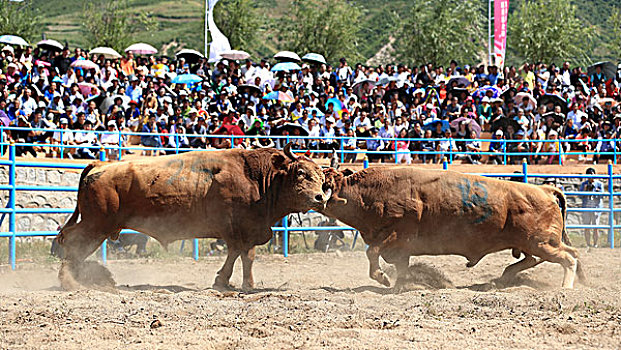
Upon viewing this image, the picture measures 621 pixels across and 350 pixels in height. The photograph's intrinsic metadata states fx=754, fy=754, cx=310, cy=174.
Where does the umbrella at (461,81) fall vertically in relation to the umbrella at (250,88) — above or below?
above

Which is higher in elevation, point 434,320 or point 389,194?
point 389,194

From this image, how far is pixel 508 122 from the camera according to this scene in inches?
663

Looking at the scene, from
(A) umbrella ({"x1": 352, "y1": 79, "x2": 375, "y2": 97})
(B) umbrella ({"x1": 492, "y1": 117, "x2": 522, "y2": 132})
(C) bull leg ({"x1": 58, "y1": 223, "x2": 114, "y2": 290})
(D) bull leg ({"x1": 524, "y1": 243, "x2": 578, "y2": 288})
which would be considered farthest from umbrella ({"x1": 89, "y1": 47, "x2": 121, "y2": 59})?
(D) bull leg ({"x1": 524, "y1": 243, "x2": 578, "y2": 288})

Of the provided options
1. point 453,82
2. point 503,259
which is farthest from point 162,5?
point 503,259

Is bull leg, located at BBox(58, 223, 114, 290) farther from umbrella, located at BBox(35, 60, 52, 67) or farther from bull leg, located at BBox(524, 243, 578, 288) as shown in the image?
umbrella, located at BBox(35, 60, 52, 67)

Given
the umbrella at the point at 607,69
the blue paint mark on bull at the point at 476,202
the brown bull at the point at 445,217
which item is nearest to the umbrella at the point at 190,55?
the umbrella at the point at 607,69

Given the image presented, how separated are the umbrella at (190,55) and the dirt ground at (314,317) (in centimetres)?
1178

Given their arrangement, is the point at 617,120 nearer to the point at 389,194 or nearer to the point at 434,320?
the point at 389,194

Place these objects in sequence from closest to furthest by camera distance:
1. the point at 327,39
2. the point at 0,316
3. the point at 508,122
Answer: the point at 0,316 < the point at 508,122 < the point at 327,39

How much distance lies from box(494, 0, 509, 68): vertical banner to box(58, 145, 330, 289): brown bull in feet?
51.0

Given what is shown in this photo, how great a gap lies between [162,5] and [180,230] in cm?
10987

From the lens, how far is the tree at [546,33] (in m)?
39.2

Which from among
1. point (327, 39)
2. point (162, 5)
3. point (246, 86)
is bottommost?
point (246, 86)

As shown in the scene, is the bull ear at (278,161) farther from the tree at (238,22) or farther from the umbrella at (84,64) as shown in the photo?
the tree at (238,22)
